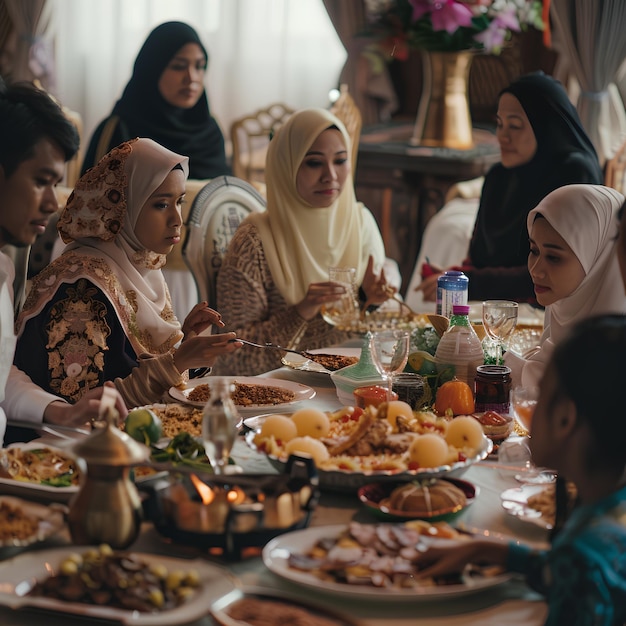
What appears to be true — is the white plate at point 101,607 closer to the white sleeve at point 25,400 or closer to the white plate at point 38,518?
the white plate at point 38,518

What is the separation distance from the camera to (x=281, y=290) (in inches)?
138

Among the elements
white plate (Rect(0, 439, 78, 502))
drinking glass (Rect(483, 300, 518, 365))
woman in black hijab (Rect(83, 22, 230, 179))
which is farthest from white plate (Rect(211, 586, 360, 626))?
woman in black hijab (Rect(83, 22, 230, 179))

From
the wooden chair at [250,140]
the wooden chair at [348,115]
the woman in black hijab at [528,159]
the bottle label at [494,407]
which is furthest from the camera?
the wooden chair at [250,140]

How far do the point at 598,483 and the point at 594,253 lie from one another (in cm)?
124

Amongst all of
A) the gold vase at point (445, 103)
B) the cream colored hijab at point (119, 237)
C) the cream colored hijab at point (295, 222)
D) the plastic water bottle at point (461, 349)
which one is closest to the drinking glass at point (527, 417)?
the plastic water bottle at point (461, 349)

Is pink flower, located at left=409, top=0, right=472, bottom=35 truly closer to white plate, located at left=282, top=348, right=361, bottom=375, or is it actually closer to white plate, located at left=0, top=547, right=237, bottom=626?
white plate, located at left=282, top=348, right=361, bottom=375

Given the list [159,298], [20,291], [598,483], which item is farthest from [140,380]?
[598,483]

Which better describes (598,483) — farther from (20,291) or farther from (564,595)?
(20,291)

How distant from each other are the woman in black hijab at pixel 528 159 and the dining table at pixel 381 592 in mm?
2185

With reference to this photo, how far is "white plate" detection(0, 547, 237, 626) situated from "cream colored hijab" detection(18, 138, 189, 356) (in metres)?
1.24

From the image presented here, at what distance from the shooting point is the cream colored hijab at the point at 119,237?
2619 millimetres

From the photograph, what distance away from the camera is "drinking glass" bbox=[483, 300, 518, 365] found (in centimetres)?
242

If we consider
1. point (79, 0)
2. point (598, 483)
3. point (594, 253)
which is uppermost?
point (79, 0)

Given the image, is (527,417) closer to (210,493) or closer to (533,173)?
(210,493)
